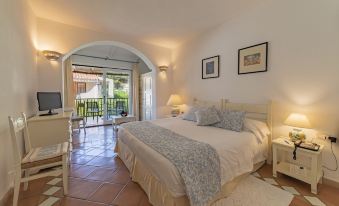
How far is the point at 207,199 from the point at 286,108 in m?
1.95

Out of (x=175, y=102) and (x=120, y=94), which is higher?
(x=120, y=94)

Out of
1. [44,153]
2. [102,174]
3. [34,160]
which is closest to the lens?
[34,160]

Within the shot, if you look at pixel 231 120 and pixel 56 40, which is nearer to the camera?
pixel 231 120

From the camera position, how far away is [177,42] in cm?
464

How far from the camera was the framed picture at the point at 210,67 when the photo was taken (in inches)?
144

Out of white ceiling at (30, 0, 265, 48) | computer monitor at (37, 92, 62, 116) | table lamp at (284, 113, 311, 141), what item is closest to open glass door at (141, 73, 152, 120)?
white ceiling at (30, 0, 265, 48)

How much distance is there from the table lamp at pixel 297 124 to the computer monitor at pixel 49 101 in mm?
3880

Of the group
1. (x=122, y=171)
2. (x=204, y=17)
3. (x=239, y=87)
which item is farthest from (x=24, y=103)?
(x=239, y=87)

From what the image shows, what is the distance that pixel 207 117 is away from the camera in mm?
2908

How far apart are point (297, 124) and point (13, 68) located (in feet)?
12.5

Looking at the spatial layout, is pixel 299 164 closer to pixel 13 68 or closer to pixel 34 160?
pixel 34 160

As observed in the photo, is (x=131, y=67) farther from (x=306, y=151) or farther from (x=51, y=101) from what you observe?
(x=306, y=151)

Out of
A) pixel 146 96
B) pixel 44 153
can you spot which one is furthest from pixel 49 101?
pixel 146 96

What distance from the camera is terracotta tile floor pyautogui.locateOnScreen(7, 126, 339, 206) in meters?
1.82
